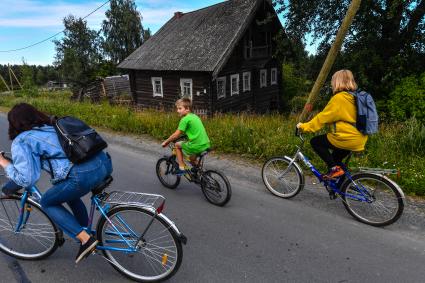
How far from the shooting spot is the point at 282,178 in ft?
16.2

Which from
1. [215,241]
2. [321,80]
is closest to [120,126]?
[321,80]

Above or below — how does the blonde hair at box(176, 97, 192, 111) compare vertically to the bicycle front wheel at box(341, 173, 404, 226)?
above

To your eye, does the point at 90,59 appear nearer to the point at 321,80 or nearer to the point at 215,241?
the point at 321,80

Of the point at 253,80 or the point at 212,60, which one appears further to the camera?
the point at 253,80

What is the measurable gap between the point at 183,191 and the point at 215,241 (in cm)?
169

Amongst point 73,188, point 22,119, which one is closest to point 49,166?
point 73,188

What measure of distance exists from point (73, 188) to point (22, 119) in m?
0.74

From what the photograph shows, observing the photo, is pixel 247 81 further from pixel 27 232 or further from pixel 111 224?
pixel 111 224

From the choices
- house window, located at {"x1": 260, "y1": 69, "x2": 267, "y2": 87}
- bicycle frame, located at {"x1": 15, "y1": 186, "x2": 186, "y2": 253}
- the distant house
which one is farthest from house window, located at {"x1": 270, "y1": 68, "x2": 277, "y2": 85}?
bicycle frame, located at {"x1": 15, "y1": 186, "x2": 186, "y2": 253}

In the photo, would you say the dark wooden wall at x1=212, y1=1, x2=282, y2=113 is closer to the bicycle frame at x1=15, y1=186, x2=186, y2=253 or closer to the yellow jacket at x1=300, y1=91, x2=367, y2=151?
the yellow jacket at x1=300, y1=91, x2=367, y2=151

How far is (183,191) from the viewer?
5316 mm

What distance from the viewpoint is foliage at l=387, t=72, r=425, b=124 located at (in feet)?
40.0

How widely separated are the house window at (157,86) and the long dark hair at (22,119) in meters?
20.3

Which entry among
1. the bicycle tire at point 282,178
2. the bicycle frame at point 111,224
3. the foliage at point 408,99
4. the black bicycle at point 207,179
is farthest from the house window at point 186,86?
the bicycle frame at point 111,224
